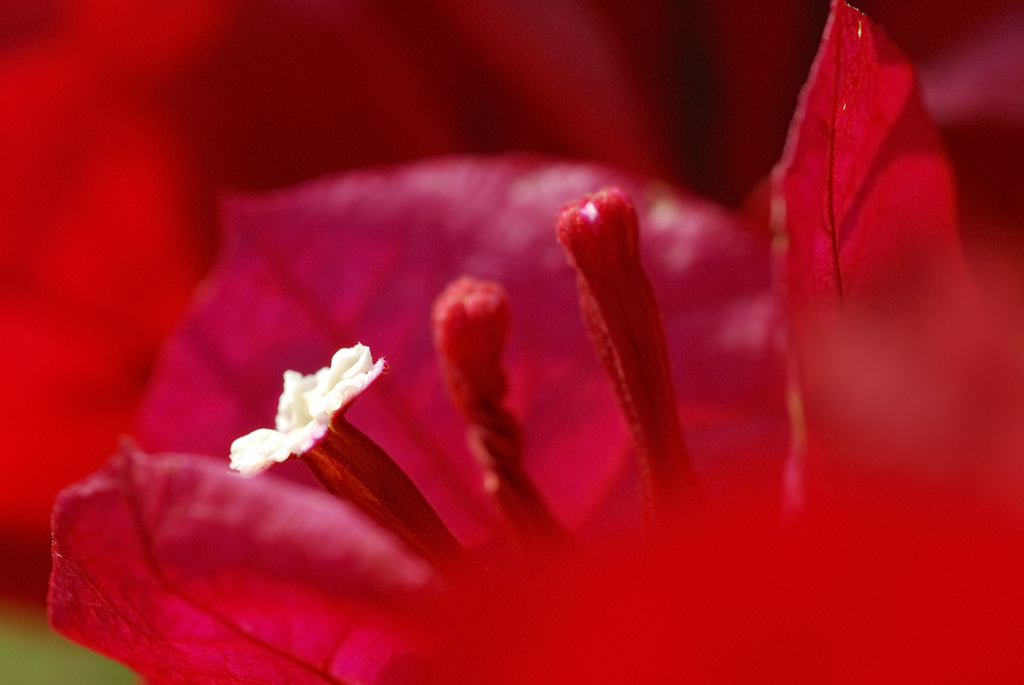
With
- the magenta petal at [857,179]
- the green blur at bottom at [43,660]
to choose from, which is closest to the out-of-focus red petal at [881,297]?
the magenta petal at [857,179]

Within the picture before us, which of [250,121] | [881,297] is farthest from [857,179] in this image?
[250,121]

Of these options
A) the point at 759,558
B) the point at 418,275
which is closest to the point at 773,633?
the point at 759,558

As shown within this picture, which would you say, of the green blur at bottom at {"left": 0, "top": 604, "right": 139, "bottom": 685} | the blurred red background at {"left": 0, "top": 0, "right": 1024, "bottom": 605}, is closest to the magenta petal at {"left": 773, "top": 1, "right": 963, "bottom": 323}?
the blurred red background at {"left": 0, "top": 0, "right": 1024, "bottom": 605}

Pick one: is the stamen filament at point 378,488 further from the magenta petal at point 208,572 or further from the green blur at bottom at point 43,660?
the green blur at bottom at point 43,660

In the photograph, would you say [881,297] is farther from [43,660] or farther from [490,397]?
[43,660]

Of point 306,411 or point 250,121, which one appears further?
point 250,121
